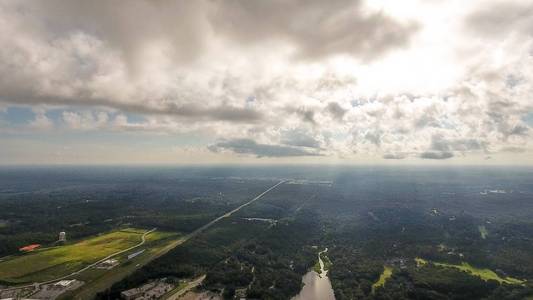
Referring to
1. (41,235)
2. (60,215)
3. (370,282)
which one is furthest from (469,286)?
(60,215)

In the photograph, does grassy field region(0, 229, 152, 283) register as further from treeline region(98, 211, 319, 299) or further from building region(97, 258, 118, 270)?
treeline region(98, 211, 319, 299)

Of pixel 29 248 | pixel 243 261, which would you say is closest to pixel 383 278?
pixel 243 261

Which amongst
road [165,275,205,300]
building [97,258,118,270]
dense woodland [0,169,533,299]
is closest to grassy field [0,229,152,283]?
building [97,258,118,270]

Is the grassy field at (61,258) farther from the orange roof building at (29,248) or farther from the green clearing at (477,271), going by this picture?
the green clearing at (477,271)

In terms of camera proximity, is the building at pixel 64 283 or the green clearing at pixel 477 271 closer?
the building at pixel 64 283

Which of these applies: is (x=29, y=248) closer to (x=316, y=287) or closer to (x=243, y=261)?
(x=243, y=261)

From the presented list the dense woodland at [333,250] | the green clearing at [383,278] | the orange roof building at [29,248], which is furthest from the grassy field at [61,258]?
the green clearing at [383,278]

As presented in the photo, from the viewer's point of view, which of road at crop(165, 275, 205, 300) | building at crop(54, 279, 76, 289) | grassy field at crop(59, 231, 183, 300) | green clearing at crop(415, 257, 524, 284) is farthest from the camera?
green clearing at crop(415, 257, 524, 284)
